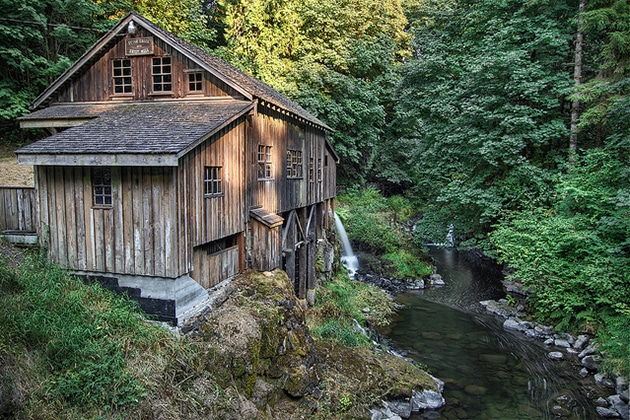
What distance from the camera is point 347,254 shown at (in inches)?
899

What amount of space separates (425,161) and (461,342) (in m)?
9.40

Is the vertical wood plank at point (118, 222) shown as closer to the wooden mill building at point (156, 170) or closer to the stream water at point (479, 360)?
the wooden mill building at point (156, 170)

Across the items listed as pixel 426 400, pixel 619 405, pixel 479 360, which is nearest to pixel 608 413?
pixel 619 405

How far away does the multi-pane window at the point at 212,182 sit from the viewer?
9211 millimetres

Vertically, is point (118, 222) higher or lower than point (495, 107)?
lower

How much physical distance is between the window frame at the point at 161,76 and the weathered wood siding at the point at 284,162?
2.40m

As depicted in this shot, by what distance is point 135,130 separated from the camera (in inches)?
336

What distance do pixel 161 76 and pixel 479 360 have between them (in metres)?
12.5

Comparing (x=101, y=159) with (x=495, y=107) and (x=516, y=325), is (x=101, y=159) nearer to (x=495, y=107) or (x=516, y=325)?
(x=516, y=325)

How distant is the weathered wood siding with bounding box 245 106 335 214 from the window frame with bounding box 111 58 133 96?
3.40m

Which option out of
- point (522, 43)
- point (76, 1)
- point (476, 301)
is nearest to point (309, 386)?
point (476, 301)

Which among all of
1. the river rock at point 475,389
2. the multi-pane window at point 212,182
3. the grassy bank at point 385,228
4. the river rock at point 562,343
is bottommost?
the river rock at point 475,389

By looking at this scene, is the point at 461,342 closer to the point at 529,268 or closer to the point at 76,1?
the point at 529,268

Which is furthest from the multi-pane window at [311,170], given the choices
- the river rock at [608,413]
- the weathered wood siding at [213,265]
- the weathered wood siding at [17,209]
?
the river rock at [608,413]
